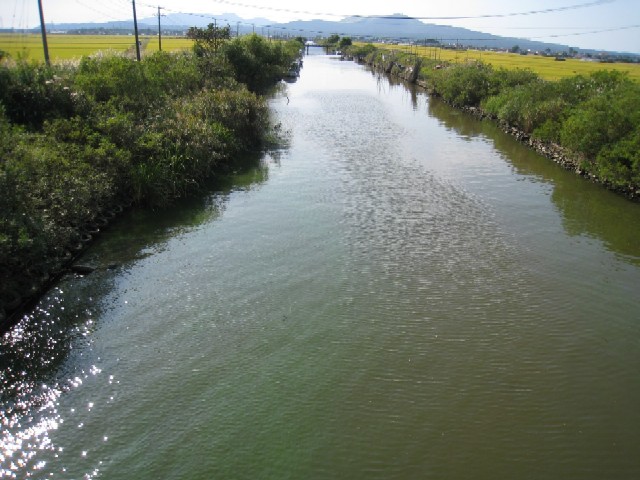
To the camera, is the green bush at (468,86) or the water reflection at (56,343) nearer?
the water reflection at (56,343)

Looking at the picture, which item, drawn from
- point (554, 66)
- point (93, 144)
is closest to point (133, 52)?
point (93, 144)

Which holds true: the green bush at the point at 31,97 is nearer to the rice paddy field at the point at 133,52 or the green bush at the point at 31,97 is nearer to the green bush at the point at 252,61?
the rice paddy field at the point at 133,52

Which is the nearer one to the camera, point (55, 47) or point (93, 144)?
point (93, 144)

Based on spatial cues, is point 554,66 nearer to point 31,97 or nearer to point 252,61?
point 252,61

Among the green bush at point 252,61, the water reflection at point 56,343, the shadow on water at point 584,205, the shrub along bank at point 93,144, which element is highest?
the green bush at point 252,61

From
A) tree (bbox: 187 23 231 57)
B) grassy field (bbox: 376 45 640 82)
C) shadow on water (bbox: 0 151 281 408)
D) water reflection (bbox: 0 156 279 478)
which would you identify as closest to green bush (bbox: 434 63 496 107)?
grassy field (bbox: 376 45 640 82)

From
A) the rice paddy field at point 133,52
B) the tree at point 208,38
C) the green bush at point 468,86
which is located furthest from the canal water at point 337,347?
the green bush at point 468,86
